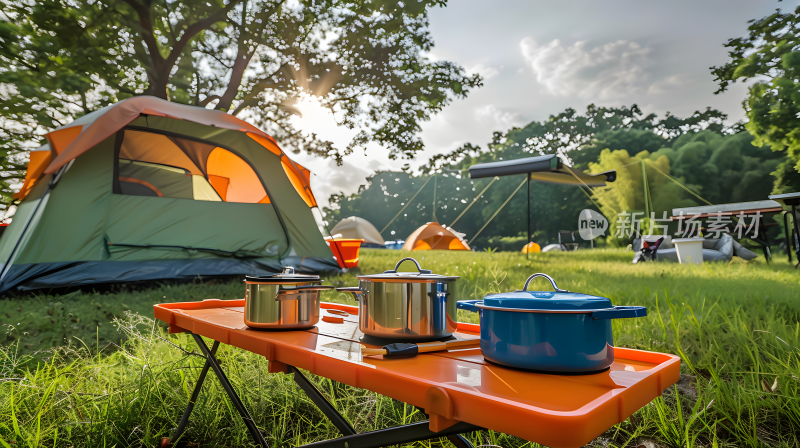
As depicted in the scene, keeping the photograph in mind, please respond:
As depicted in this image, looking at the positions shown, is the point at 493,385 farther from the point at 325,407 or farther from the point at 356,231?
the point at 356,231

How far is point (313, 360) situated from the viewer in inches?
30.0

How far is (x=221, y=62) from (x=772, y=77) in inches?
427

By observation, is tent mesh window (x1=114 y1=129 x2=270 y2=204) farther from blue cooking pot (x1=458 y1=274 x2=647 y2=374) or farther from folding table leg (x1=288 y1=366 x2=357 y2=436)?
blue cooking pot (x1=458 y1=274 x2=647 y2=374)

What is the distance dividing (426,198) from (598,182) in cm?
2340

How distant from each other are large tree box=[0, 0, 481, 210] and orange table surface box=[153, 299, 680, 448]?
733 cm

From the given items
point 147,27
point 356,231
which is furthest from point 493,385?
point 356,231

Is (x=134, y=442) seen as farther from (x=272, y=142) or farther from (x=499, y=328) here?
(x=272, y=142)

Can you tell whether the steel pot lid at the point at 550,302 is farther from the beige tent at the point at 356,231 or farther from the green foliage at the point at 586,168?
the beige tent at the point at 356,231

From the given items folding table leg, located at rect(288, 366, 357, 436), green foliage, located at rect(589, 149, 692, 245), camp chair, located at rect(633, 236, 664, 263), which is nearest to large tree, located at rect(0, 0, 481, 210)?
camp chair, located at rect(633, 236, 664, 263)

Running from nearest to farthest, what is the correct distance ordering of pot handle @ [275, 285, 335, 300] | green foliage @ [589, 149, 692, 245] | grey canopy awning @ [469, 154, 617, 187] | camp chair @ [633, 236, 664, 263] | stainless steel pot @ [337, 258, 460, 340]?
stainless steel pot @ [337, 258, 460, 340], pot handle @ [275, 285, 335, 300], grey canopy awning @ [469, 154, 617, 187], camp chair @ [633, 236, 664, 263], green foliage @ [589, 149, 692, 245]

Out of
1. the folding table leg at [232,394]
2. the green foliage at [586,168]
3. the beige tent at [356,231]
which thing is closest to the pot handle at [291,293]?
the folding table leg at [232,394]

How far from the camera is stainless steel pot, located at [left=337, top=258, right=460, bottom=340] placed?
2.64 feet

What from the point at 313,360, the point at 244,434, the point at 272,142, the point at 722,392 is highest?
the point at 272,142

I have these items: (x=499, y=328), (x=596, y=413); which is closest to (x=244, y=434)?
(x=499, y=328)
